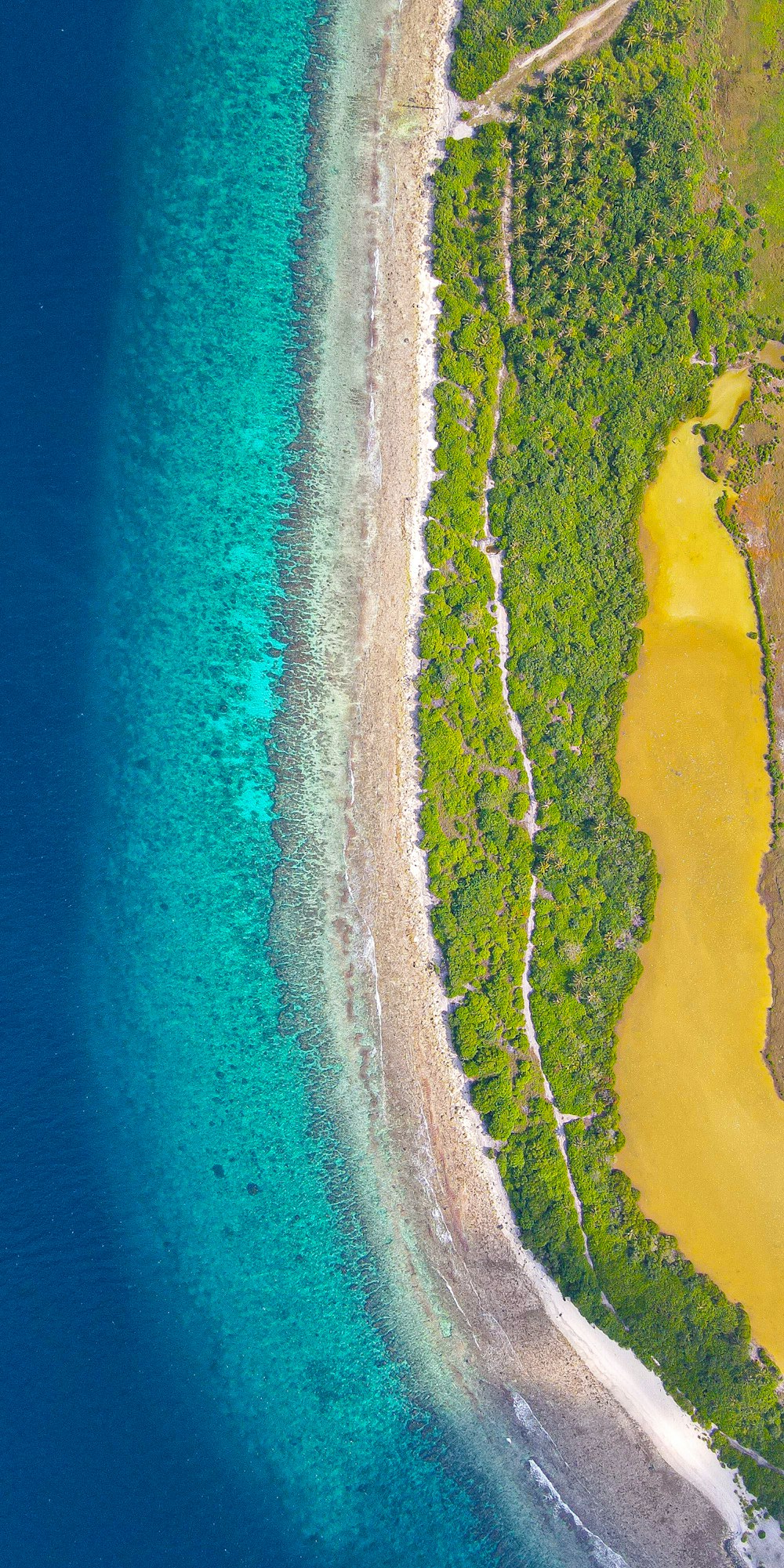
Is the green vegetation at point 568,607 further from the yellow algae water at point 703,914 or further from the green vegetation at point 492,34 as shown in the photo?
the yellow algae water at point 703,914

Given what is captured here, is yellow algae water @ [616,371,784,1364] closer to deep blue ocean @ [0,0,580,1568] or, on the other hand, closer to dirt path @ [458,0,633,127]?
deep blue ocean @ [0,0,580,1568]

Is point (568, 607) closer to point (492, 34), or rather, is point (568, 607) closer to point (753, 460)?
point (753, 460)

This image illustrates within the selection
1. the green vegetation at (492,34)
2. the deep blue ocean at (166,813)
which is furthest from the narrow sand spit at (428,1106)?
the deep blue ocean at (166,813)

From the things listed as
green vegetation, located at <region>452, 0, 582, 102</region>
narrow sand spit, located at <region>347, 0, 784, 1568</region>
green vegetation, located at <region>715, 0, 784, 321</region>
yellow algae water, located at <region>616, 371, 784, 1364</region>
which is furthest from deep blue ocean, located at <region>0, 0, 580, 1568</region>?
green vegetation, located at <region>715, 0, 784, 321</region>

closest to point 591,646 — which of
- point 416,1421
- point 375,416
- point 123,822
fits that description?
point 375,416

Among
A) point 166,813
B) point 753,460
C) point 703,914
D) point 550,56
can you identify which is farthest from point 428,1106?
point 550,56

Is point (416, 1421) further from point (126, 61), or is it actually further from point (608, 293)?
point (126, 61)
